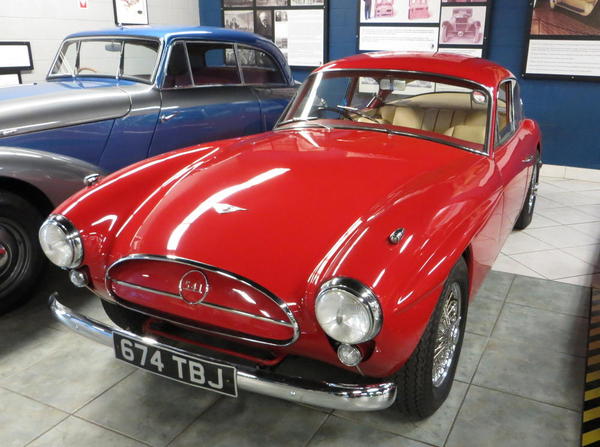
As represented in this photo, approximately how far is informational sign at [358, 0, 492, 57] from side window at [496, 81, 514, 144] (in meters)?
3.24

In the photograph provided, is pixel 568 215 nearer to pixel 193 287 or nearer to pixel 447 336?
pixel 447 336

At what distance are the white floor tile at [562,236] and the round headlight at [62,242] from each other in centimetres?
341

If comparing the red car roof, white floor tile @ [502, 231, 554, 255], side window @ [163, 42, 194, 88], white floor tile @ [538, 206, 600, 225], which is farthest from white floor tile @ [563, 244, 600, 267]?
side window @ [163, 42, 194, 88]

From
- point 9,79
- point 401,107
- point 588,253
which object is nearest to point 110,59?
point 9,79

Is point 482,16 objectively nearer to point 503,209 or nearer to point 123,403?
point 503,209

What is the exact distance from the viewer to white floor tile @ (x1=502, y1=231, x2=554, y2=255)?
155 inches

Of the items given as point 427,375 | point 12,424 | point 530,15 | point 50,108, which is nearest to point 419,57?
point 427,375

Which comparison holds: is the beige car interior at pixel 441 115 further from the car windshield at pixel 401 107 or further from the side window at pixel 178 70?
the side window at pixel 178 70

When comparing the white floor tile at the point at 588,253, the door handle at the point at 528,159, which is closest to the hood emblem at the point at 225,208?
the door handle at the point at 528,159

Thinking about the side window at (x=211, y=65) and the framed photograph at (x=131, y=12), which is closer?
the side window at (x=211, y=65)

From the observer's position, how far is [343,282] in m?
1.59

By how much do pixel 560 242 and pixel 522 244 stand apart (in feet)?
1.07

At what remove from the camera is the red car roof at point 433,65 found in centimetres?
286

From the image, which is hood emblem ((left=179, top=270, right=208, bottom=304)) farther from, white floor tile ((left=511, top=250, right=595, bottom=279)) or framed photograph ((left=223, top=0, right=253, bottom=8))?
framed photograph ((left=223, top=0, right=253, bottom=8))
